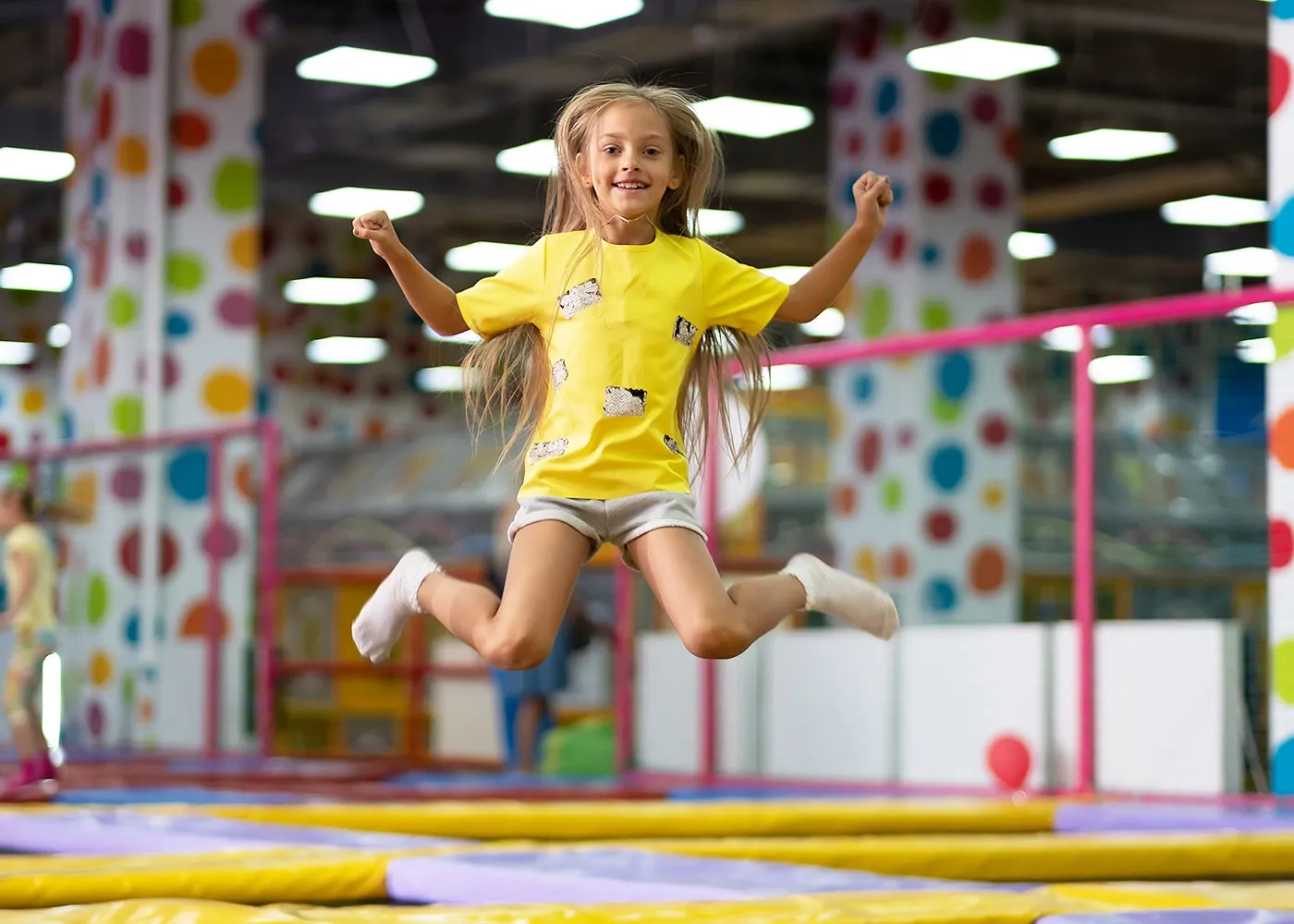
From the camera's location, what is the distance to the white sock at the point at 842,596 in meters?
3.16

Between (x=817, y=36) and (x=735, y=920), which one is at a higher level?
(x=817, y=36)

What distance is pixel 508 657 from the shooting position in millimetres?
2891

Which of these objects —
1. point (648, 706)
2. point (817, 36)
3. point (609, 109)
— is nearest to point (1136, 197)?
point (817, 36)

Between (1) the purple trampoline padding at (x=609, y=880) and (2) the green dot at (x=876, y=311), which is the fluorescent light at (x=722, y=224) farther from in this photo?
(1) the purple trampoline padding at (x=609, y=880)

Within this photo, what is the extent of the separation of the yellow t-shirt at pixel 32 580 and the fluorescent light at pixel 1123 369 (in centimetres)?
362

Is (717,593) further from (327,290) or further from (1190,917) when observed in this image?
(327,290)

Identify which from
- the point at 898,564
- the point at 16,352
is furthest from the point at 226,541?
the point at 16,352

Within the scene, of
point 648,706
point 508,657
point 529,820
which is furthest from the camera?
point 648,706

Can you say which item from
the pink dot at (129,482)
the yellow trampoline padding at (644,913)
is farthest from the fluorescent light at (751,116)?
the yellow trampoline padding at (644,913)

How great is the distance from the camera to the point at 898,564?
34.3 feet

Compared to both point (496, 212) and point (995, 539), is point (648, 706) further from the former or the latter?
point (496, 212)

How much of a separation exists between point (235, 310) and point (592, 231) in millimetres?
7266

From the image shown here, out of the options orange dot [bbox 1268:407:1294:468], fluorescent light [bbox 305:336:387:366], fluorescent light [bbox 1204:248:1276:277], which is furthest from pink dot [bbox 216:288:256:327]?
fluorescent light [bbox 305:336:387:366]

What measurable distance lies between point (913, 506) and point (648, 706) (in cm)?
351
